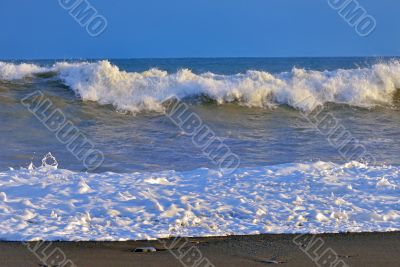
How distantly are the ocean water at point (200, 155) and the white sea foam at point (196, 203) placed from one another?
0.02 m

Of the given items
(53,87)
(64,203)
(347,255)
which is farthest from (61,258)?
(53,87)

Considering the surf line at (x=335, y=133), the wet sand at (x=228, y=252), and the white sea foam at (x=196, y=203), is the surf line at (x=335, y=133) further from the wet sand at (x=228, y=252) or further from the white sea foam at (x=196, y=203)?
the wet sand at (x=228, y=252)

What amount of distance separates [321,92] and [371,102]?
5.20ft

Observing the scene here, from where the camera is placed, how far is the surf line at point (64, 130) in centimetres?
1017

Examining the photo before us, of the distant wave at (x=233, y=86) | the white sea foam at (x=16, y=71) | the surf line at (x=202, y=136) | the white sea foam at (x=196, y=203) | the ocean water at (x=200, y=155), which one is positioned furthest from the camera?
the white sea foam at (x=16, y=71)

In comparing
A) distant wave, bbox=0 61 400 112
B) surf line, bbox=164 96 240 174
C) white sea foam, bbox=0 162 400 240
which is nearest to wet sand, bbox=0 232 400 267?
white sea foam, bbox=0 162 400 240

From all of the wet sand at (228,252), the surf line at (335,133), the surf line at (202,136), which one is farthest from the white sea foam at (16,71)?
the wet sand at (228,252)

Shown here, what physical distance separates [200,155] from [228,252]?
5707mm

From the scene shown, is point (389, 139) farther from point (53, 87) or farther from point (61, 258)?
point (53, 87)

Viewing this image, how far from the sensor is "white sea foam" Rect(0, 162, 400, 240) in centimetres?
547

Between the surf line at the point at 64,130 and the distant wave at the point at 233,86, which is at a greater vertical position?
the distant wave at the point at 233,86

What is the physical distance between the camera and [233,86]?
1906 cm

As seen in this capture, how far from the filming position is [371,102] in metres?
18.3

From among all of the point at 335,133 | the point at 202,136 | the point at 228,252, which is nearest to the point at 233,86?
the point at 335,133
